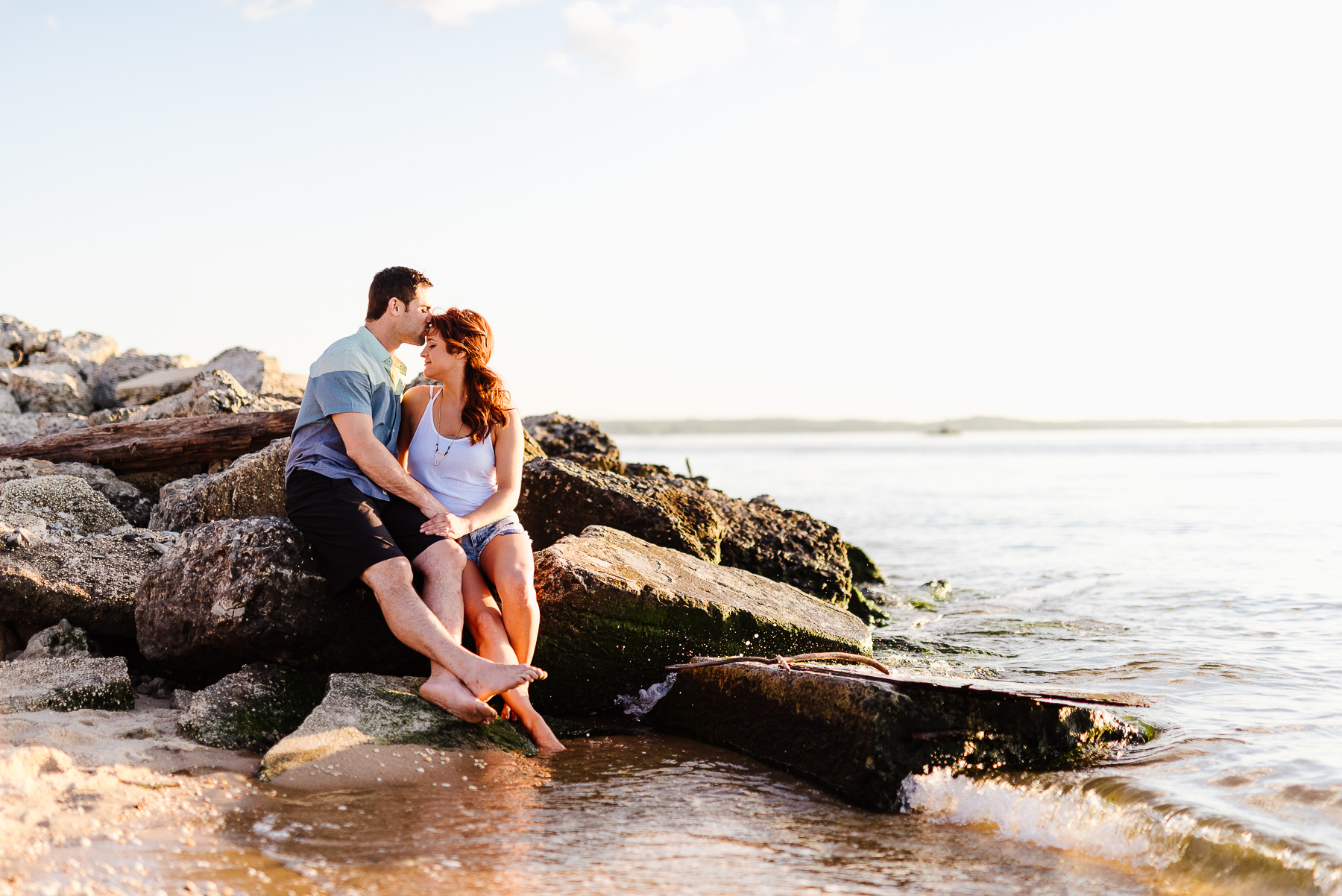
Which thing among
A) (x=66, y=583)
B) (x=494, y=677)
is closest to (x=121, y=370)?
(x=66, y=583)

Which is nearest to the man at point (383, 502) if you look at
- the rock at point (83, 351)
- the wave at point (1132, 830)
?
the wave at point (1132, 830)

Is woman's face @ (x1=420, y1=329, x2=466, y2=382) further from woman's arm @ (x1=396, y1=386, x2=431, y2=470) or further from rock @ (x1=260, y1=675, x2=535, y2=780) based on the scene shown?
rock @ (x1=260, y1=675, x2=535, y2=780)

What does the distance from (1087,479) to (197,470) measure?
31.9m

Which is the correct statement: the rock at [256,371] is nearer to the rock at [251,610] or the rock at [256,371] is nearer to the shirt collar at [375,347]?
the shirt collar at [375,347]

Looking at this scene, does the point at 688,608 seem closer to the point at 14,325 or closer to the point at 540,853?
the point at 540,853

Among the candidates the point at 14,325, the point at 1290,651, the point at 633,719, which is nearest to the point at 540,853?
the point at 633,719

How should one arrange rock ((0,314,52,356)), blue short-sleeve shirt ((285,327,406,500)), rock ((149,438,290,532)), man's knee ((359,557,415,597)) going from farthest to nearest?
rock ((0,314,52,356)), rock ((149,438,290,532)), blue short-sleeve shirt ((285,327,406,500)), man's knee ((359,557,415,597))

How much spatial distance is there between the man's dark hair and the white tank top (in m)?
0.69

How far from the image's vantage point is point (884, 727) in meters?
4.31

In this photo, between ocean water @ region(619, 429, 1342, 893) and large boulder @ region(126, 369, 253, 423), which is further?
large boulder @ region(126, 369, 253, 423)

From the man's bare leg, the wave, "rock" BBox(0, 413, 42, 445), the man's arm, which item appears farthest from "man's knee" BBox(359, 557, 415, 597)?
"rock" BBox(0, 413, 42, 445)

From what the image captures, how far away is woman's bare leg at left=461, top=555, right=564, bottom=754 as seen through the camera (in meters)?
4.86

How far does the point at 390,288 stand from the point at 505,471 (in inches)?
48.4

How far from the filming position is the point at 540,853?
11.9 ft
